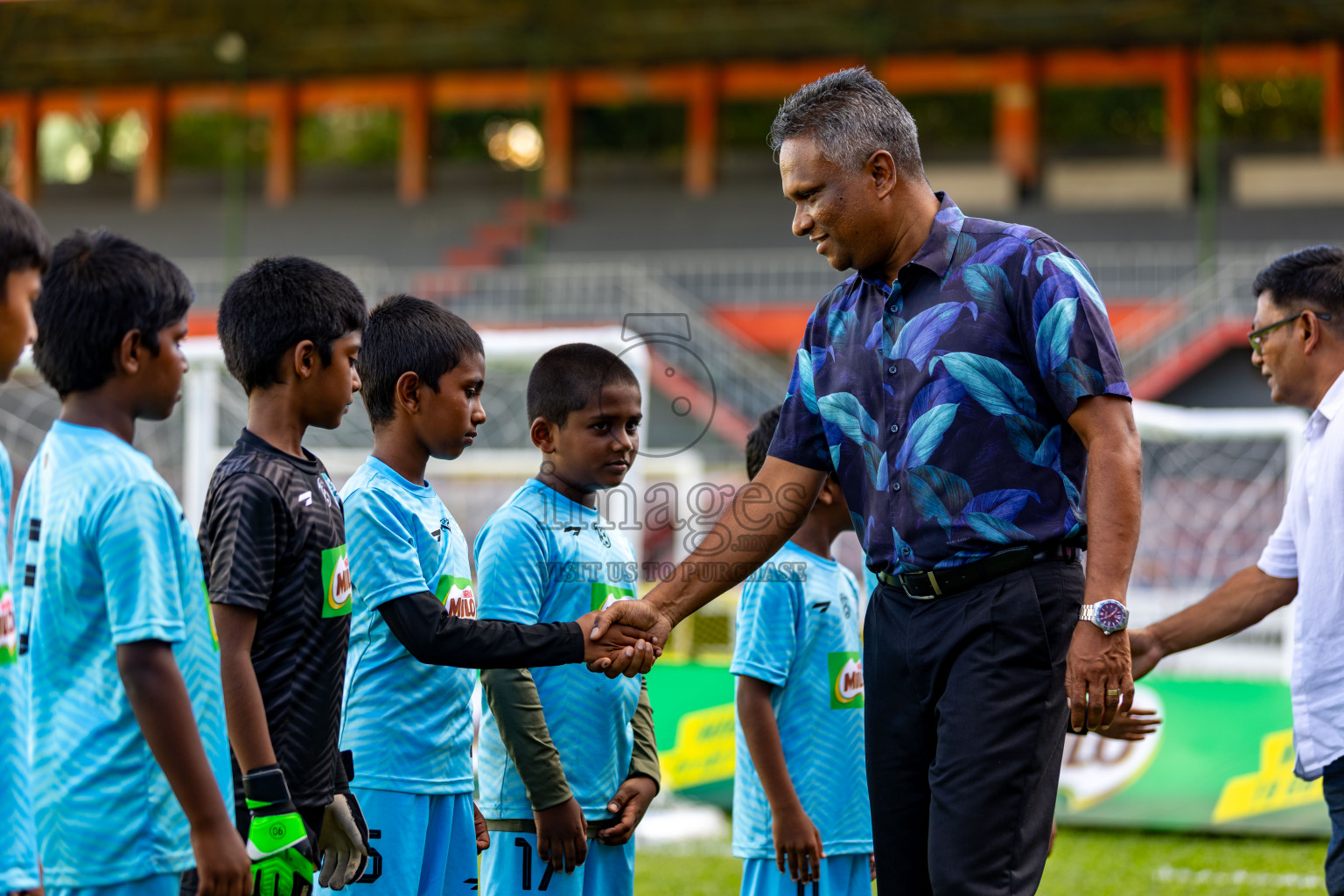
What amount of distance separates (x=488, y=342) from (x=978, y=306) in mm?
6634

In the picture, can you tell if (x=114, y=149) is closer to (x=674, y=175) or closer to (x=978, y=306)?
(x=674, y=175)

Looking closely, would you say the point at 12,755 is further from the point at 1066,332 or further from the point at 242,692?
the point at 1066,332

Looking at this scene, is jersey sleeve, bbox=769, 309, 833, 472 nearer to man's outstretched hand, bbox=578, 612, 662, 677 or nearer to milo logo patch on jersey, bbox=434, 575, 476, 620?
man's outstretched hand, bbox=578, 612, 662, 677

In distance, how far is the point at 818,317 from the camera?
321 centimetres

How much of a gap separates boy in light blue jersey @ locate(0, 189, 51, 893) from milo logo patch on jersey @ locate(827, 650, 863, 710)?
2.06 meters

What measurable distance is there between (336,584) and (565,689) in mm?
735

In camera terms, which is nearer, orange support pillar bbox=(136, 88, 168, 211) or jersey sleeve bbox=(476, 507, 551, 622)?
jersey sleeve bbox=(476, 507, 551, 622)

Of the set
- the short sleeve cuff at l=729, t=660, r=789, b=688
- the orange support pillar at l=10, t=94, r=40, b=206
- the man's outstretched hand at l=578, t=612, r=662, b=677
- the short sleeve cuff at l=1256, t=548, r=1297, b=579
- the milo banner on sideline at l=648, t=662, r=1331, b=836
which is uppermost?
the orange support pillar at l=10, t=94, r=40, b=206

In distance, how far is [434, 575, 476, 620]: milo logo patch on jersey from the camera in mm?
3219

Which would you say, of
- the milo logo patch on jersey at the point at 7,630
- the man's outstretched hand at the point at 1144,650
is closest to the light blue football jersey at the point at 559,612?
the milo logo patch on jersey at the point at 7,630

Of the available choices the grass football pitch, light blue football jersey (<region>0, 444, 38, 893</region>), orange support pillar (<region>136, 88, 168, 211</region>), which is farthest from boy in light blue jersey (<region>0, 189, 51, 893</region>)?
orange support pillar (<region>136, 88, 168, 211</region>)

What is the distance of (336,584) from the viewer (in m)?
2.81

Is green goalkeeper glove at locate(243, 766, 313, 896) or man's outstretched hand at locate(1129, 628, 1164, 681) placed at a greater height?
man's outstretched hand at locate(1129, 628, 1164, 681)

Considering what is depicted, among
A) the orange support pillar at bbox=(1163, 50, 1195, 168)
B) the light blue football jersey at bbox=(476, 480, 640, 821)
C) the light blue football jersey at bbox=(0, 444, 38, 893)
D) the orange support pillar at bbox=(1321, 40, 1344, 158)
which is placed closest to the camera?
the light blue football jersey at bbox=(0, 444, 38, 893)
